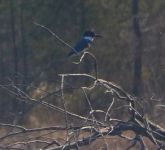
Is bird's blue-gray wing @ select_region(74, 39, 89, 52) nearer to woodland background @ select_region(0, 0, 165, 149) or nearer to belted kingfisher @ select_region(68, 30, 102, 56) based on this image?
belted kingfisher @ select_region(68, 30, 102, 56)

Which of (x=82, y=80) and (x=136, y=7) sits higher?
(x=136, y=7)

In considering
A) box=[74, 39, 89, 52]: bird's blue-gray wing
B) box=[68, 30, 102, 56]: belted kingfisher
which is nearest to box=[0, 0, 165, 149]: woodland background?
box=[68, 30, 102, 56]: belted kingfisher

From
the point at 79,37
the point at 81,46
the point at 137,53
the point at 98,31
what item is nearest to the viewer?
the point at 81,46

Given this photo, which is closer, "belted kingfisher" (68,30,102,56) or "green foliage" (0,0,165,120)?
"belted kingfisher" (68,30,102,56)

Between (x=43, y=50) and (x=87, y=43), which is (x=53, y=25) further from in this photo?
(x=87, y=43)

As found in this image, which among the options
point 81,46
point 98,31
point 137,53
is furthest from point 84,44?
point 137,53

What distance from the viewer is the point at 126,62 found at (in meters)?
15.6

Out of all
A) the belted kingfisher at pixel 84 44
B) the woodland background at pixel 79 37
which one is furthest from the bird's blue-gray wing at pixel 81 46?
the woodland background at pixel 79 37

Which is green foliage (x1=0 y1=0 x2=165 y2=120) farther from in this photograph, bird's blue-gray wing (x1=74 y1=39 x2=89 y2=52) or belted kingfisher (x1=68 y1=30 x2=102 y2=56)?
bird's blue-gray wing (x1=74 y1=39 x2=89 y2=52)

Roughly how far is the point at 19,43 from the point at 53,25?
0.95 m

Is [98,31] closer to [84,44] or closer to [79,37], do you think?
[79,37]

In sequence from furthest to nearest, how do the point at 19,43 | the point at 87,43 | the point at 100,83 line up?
the point at 19,43, the point at 87,43, the point at 100,83

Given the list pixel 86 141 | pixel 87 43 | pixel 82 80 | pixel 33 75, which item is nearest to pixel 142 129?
pixel 86 141

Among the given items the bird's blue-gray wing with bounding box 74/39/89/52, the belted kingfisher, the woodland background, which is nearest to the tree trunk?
the woodland background
